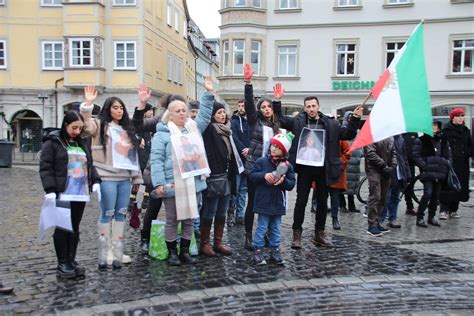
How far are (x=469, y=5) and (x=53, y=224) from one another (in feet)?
91.1

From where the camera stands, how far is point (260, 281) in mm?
5316

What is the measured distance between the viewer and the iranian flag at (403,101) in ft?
21.2

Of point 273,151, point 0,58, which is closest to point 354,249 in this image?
point 273,151

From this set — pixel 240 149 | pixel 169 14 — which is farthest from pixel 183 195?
pixel 169 14

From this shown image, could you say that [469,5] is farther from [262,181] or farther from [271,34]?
[262,181]

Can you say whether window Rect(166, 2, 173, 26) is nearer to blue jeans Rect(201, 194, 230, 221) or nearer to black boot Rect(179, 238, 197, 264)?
blue jeans Rect(201, 194, 230, 221)

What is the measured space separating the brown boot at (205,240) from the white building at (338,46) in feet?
78.7

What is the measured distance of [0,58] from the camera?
31594 mm

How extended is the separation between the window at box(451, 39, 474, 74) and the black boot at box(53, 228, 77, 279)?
2709 cm

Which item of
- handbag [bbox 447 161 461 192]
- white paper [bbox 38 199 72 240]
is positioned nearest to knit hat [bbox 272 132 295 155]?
white paper [bbox 38 199 72 240]

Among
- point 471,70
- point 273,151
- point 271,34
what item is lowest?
point 273,151

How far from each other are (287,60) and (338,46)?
311 centimetres

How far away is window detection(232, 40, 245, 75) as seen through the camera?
98.0 ft

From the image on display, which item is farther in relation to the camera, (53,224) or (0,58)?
(0,58)
